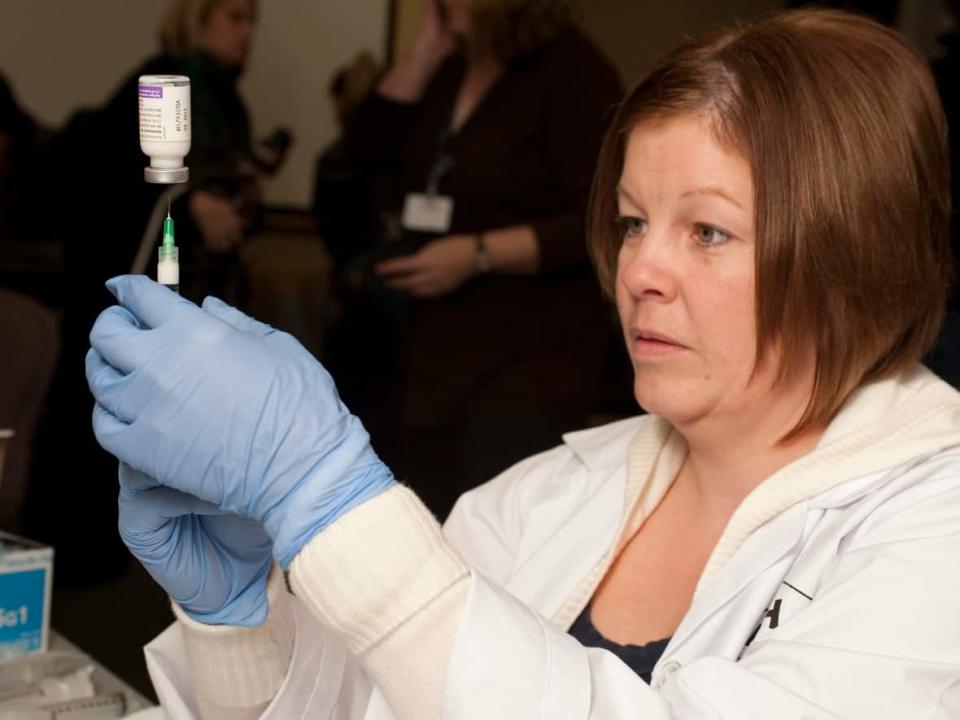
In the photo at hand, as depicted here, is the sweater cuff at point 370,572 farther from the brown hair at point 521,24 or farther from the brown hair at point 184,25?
the brown hair at point 184,25

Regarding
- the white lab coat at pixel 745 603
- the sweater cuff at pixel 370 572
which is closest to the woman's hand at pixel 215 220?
the white lab coat at pixel 745 603

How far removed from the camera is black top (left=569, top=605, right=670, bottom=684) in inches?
53.5

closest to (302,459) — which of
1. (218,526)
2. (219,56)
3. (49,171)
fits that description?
(218,526)

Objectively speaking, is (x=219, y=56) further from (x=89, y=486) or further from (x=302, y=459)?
(x=302, y=459)

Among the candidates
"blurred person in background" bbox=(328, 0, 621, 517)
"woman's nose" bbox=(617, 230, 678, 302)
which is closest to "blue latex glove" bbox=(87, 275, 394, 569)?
"woman's nose" bbox=(617, 230, 678, 302)

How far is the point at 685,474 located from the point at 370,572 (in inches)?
26.2

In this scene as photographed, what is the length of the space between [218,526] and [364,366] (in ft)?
6.64

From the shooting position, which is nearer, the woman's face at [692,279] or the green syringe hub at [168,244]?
the green syringe hub at [168,244]

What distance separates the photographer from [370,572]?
3.27 ft

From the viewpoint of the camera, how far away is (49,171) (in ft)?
12.6

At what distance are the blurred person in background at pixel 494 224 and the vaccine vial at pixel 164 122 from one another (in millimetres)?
1435

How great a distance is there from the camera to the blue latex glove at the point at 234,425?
103cm

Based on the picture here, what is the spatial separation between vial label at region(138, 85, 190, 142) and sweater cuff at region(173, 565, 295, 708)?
1.62ft

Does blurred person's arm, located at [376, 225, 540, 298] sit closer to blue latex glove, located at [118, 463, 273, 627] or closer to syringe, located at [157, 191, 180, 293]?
blue latex glove, located at [118, 463, 273, 627]
